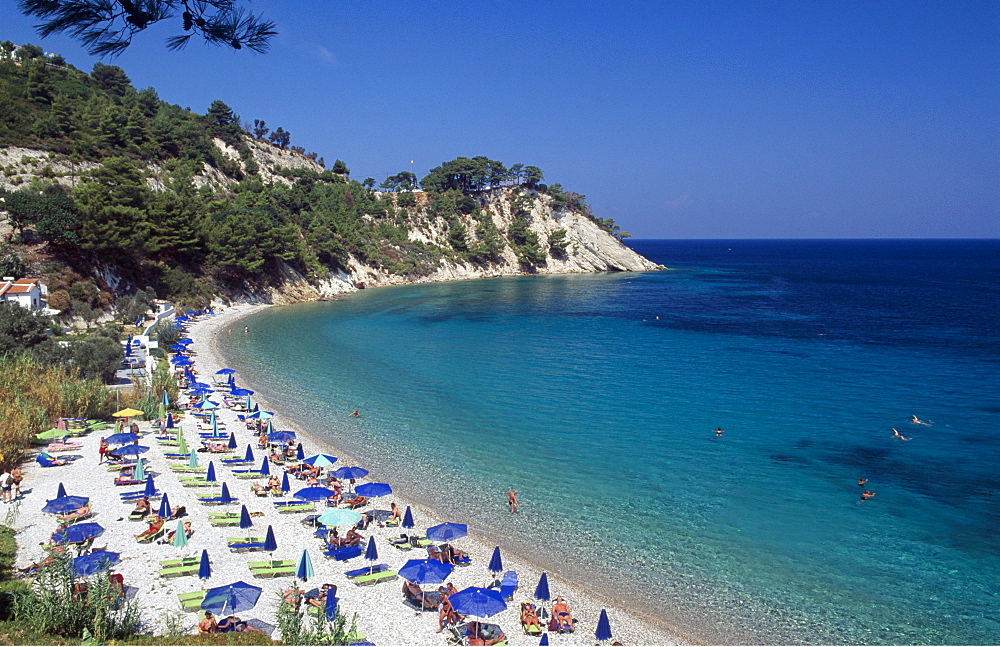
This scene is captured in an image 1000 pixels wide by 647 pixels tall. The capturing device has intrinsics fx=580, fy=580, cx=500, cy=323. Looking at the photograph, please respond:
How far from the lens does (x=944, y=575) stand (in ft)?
56.5

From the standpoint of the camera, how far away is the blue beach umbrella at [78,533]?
16.8 metres

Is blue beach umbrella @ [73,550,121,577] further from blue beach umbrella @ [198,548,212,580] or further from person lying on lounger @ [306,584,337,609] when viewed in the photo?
person lying on lounger @ [306,584,337,609]

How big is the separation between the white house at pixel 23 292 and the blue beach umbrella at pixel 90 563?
3215 centimetres

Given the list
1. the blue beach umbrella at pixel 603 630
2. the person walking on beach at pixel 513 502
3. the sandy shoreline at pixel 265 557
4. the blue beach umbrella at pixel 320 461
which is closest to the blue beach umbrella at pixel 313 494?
the sandy shoreline at pixel 265 557

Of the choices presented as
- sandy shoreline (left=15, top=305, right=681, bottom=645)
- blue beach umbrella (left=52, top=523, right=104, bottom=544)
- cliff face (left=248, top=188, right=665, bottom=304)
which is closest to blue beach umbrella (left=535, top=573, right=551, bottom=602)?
sandy shoreline (left=15, top=305, right=681, bottom=645)

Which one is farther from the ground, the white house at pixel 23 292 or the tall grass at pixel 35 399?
the white house at pixel 23 292

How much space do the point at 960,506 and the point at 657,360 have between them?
82.9ft

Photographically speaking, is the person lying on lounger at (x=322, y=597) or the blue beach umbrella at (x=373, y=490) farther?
the blue beach umbrella at (x=373, y=490)

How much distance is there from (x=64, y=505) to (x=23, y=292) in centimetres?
3033

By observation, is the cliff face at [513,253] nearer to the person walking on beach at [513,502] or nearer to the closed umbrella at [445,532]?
the person walking on beach at [513,502]

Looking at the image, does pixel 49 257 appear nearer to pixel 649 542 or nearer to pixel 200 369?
pixel 200 369

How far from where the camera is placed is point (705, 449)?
2720 cm

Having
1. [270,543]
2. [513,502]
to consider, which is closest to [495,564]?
[513,502]

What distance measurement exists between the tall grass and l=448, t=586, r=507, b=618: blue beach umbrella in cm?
1941
